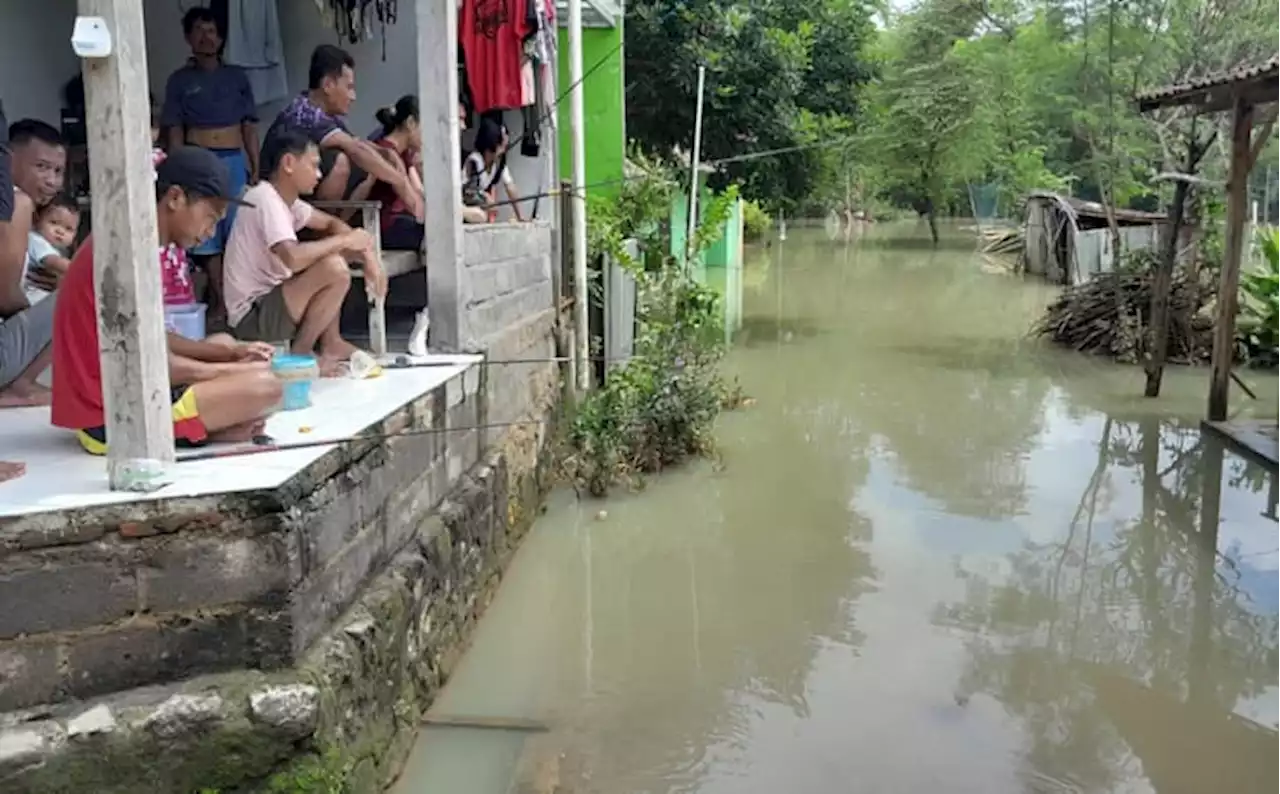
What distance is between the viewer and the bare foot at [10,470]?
3256mm

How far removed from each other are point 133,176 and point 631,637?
121 inches

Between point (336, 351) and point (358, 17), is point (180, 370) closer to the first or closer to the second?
point (336, 351)

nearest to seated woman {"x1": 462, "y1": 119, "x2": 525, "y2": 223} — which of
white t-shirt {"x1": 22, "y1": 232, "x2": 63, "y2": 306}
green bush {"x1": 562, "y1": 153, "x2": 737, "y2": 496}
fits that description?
green bush {"x1": 562, "y1": 153, "x2": 737, "y2": 496}

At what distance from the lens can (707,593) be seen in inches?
229

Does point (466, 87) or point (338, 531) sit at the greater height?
point (466, 87)

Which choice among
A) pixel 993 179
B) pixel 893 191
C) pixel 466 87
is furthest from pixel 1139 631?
pixel 893 191

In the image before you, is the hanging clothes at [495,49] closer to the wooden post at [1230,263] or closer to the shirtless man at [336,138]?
the shirtless man at [336,138]

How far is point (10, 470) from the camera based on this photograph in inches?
130

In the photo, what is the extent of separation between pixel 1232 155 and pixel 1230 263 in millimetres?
818

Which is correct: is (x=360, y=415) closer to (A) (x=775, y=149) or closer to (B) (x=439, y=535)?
(B) (x=439, y=535)

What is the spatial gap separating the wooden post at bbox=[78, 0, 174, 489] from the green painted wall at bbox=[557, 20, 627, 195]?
24.5ft

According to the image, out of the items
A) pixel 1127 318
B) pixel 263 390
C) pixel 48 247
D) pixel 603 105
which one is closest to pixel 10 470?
pixel 263 390

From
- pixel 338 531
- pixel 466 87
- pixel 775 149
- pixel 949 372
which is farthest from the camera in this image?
pixel 775 149

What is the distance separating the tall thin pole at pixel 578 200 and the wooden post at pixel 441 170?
2722mm
